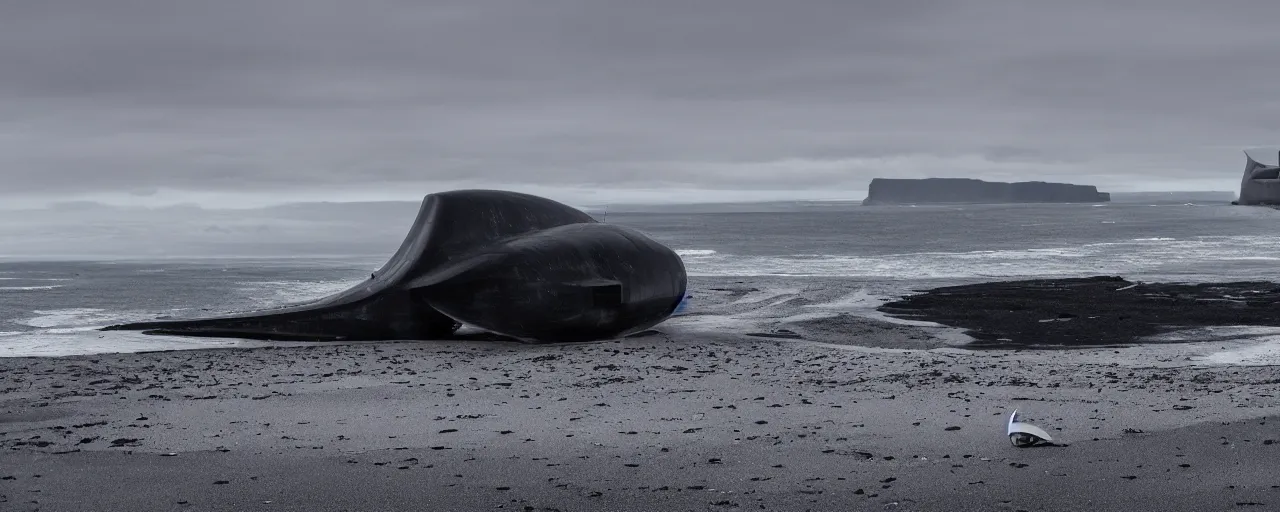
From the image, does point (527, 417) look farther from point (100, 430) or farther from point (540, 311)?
point (540, 311)

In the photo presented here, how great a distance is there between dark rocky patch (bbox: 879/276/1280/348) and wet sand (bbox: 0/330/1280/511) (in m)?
3.22

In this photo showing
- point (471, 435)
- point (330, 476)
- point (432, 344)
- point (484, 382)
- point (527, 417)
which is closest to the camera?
point (330, 476)

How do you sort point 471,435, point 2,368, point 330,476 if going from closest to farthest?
point 330,476 → point 471,435 → point 2,368

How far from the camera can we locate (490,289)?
56.9ft

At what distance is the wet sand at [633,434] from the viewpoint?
7.80m

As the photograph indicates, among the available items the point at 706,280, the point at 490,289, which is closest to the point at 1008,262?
the point at 706,280

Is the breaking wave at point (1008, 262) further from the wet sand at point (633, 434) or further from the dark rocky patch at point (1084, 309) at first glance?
the wet sand at point (633, 434)

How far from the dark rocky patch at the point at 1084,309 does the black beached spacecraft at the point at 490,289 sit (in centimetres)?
538

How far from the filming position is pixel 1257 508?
23.7 feet

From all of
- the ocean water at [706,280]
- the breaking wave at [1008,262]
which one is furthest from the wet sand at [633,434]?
the breaking wave at [1008,262]

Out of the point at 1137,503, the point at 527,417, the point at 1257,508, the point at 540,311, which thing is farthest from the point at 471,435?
the point at 540,311

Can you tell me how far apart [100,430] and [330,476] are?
3.07 metres

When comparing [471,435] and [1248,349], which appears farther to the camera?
[1248,349]

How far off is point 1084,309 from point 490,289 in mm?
11840
